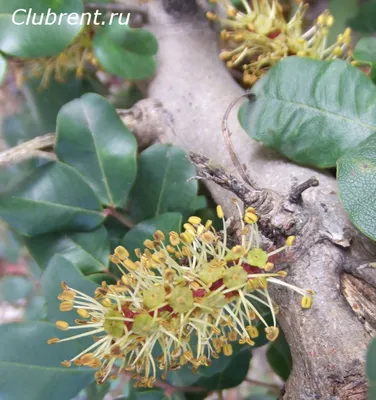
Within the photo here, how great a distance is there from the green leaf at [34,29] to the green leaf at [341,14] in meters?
0.45

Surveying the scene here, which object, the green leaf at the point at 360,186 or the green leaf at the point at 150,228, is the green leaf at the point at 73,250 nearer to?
the green leaf at the point at 150,228

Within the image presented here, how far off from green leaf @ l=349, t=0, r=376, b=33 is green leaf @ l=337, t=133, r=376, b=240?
411mm

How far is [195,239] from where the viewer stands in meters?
0.52

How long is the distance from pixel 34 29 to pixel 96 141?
0.56 feet

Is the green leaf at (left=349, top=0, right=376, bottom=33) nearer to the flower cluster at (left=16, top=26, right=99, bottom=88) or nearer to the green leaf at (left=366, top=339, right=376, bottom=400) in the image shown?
the flower cluster at (left=16, top=26, right=99, bottom=88)

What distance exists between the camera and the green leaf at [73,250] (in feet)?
2.17

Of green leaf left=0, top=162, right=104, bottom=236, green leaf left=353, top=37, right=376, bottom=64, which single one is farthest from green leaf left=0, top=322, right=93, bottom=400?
green leaf left=353, top=37, right=376, bottom=64

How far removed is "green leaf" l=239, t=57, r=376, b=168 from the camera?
0.56 metres

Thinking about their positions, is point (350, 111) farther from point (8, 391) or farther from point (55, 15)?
point (8, 391)

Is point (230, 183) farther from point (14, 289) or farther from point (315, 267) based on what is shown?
point (14, 289)

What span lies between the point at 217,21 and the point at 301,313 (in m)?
0.56

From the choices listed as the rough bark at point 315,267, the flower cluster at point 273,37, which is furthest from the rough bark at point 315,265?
the flower cluster at point 273,37

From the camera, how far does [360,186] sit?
470mm

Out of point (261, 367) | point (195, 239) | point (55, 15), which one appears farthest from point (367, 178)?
point (261, 367)
